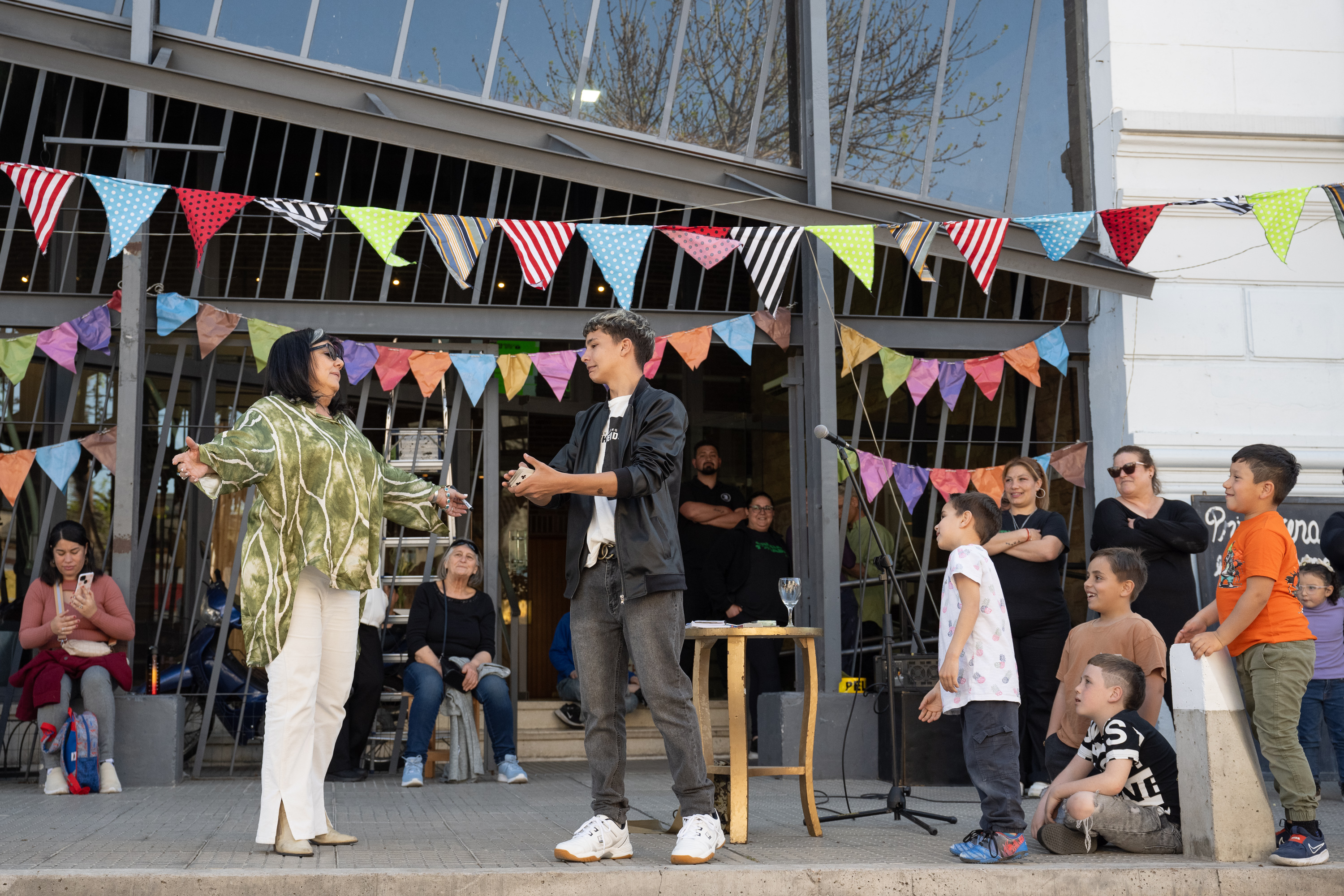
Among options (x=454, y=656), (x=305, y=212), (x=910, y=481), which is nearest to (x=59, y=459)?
(x=305, y=212)

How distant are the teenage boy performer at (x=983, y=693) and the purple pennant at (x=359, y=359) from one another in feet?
12.9

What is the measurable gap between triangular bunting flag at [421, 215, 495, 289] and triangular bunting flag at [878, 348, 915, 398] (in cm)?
247

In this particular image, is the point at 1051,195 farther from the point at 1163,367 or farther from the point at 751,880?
the point at 751,880

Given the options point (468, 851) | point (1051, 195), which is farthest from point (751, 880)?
point (1051, 195)

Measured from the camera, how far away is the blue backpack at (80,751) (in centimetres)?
632

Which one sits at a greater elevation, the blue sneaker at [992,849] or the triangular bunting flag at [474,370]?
the triangular bunting flag at [474,370]

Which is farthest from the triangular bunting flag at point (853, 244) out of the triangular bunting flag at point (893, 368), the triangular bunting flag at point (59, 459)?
the triangular bunting flag at point (59, 459)

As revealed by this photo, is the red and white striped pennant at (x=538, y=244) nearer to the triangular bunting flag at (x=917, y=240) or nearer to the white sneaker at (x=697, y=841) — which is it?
the triangular bunting flag at (x=917, y=240)

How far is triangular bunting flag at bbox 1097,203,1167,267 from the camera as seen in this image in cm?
696

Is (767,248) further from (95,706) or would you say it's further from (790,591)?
(95,706)

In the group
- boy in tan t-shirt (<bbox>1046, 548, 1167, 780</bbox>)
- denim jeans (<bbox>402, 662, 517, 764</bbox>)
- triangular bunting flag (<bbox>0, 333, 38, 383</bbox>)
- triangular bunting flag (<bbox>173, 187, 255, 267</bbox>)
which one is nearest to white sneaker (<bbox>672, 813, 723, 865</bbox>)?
boy in tan t-shirt (<bbox>1046, 548, 1167, 780</bbox>)

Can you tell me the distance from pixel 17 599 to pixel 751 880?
6.97 metres

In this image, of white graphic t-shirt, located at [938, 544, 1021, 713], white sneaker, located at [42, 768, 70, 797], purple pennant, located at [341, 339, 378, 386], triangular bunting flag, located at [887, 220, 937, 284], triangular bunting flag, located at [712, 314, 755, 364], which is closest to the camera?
white graphic t-shirt, located at [938, 544, 1021, 713]

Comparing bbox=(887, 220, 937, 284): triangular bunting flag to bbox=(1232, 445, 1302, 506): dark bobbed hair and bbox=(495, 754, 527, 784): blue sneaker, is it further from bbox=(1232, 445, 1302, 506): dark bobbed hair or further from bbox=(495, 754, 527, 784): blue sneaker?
bbox=(495, 754, 527, 784): blue sneaker
